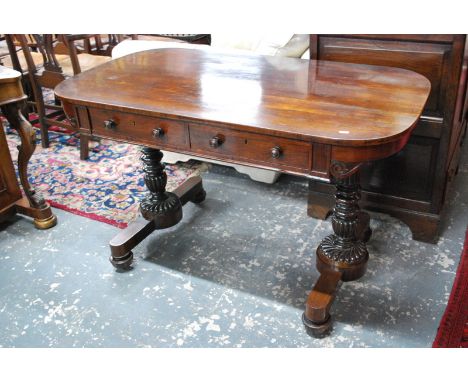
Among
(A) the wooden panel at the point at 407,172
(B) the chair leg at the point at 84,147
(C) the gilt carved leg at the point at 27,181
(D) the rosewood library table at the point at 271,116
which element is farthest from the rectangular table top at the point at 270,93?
(B) the chair leg at the point at 84,147

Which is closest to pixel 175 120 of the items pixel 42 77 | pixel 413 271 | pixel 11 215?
pixel 413 271

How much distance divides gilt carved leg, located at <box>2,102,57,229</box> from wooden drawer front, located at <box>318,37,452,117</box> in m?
1.32

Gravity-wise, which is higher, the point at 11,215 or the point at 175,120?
the point at 175,120

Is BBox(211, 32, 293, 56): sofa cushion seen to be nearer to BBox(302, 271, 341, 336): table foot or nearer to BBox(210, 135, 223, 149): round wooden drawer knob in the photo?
BBox(210, 135, 223, 149): round wooden drawer knob

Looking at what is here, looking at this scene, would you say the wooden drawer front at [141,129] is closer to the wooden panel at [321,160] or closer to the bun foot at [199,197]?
the wooden panel at [321,160]

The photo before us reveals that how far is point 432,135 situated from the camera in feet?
6.08

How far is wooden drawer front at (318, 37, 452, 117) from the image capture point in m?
1.74

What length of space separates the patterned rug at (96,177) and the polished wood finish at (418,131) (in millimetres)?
905

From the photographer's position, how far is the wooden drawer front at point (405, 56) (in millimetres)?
1743

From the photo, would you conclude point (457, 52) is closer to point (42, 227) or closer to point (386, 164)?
point (386, 164)

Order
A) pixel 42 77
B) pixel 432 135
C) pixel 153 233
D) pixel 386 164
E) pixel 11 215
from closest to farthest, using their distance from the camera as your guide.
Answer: pixel 432 135 < pixel 386 164 < pixel 153 233 < pixel 11 215 < pixel 42 77

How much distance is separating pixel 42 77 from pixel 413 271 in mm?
2370

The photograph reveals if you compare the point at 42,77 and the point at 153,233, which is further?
the point at 42,77

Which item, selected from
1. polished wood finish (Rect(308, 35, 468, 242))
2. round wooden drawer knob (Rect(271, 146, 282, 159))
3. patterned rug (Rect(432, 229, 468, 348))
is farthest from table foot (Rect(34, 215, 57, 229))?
patterned rug (Rect(432, 229, 468, 348))
